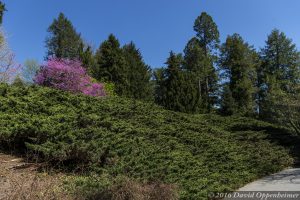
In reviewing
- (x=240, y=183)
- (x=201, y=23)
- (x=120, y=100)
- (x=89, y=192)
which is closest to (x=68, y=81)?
(x=120, y=100)

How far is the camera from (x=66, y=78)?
66.4 feet

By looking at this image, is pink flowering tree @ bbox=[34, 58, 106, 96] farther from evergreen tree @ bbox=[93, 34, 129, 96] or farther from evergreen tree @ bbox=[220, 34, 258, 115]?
evergreen tree @ bbox=[220, 34, 258, 115]

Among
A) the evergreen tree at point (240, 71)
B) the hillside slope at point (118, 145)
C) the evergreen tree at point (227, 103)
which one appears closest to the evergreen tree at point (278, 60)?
the evergreen tree at point (240, 71)

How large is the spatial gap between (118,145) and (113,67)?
64.9ft

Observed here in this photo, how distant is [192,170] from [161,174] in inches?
55.3

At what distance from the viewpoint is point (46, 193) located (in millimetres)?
4867

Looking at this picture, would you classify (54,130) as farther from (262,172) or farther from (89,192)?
(262,172)

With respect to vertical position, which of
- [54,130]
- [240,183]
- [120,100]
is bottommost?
[240,183]

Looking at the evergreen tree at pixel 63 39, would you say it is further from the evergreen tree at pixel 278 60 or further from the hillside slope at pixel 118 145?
the hillside slope at pixel 118 145

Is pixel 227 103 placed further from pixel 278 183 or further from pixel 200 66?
pixel 278 183

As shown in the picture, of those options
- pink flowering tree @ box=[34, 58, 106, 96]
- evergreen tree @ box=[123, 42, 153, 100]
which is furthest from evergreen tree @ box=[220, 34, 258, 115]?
pink flowering tree @ box=[34, 58, 106, 96]

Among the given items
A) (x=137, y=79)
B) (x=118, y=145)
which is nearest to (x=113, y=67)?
(x=137, y=79)

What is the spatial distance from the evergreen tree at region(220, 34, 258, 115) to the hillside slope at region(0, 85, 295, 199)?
66.1ft

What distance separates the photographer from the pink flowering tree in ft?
65.3
